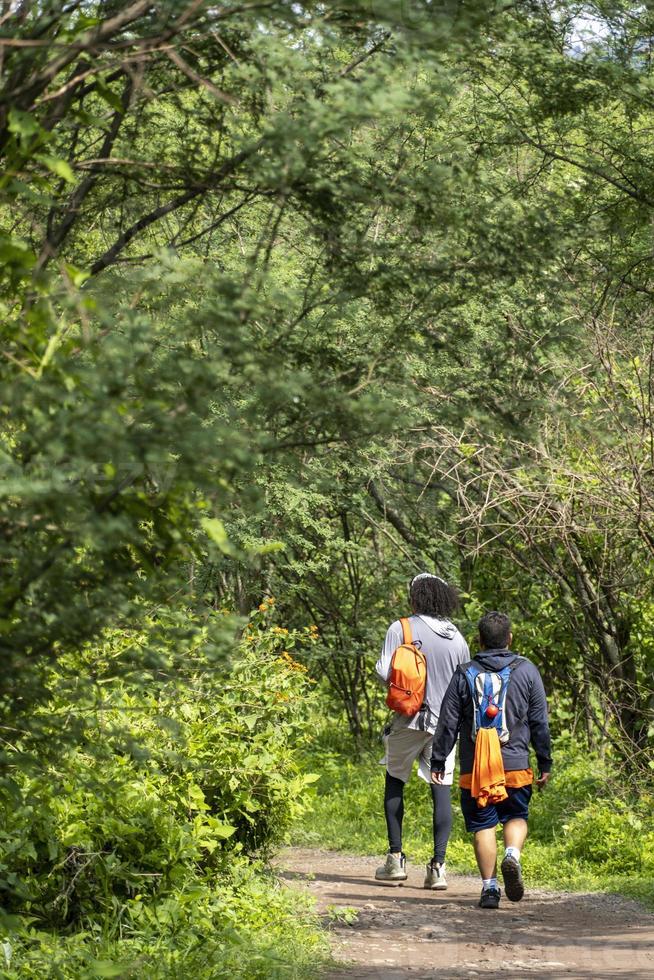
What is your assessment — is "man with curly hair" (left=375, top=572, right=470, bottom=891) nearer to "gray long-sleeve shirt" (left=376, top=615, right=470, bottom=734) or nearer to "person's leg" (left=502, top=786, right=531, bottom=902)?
"gray long-sleeve shirt" (left=376, top=615, right=470, bottom=734)

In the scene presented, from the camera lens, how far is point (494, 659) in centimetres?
824

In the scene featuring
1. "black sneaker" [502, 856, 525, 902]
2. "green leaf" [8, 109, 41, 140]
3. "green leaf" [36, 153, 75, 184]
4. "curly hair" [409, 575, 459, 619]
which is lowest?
"black sneaker" [502, 856, 525, 902]

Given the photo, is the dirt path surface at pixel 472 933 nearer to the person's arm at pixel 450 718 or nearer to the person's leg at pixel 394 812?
the person's leg at pixel 394 812

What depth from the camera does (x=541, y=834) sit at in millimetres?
10609

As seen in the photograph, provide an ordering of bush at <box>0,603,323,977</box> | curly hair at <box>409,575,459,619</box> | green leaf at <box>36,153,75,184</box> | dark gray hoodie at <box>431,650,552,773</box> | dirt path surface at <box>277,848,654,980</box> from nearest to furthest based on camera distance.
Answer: green leaf at <box>36,153,75,184</box>, bush at <box>0,603,323,977</box>, dirt path surface at <box>277,848,654,980</box>, dark gray hoodie at <box>431,650,552,773</box>, curly hair at <box>409,575,459,619</box>

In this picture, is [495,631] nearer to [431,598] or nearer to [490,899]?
[431,598]

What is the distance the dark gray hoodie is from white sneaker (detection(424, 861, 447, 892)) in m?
0.85

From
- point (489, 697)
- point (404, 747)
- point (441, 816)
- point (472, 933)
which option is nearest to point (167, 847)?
point (472, 933)

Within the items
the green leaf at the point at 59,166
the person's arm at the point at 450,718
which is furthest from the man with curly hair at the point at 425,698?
the green leaf at the point at 59,166

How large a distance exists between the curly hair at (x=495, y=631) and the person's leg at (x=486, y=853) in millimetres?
1104

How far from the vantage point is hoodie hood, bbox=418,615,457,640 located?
912cm

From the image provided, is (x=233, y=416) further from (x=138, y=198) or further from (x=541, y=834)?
(x=541, y=834)

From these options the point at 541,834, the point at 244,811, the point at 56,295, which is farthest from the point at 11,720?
the point at 541,834

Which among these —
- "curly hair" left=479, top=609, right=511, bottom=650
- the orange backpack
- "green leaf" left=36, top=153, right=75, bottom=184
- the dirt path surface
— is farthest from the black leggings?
"green leaf" left=36, top=153, right=75, bottom=184
